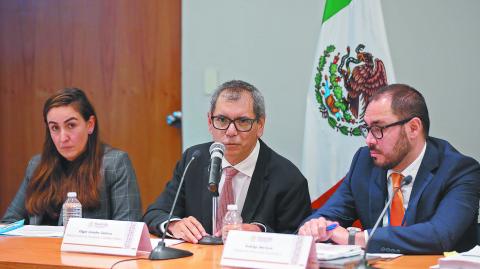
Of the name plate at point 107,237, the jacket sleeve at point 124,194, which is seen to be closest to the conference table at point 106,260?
the name plate at point 107,237

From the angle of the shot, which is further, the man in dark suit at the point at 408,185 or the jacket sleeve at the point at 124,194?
the jacket sleeve at the point at 124,194

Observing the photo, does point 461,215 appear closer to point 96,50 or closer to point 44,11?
point 96,50

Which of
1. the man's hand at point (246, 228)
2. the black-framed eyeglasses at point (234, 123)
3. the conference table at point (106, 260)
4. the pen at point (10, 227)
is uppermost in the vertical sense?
the black-framed eyeglasses at point (234, 123)

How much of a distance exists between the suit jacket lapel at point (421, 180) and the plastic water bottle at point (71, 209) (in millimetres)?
1509

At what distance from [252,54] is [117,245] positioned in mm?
2198

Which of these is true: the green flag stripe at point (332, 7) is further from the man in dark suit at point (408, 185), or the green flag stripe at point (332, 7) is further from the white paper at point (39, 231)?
the white paper at point (39, 231)

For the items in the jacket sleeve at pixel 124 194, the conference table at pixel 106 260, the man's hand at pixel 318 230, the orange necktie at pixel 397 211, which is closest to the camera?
the conference table at pixel 106 260

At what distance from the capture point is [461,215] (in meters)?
2.60

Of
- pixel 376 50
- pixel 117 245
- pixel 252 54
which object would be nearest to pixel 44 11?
pixel 252 54

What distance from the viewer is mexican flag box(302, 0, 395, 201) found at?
377 centimetres

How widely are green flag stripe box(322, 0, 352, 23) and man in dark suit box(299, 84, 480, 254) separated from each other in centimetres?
114

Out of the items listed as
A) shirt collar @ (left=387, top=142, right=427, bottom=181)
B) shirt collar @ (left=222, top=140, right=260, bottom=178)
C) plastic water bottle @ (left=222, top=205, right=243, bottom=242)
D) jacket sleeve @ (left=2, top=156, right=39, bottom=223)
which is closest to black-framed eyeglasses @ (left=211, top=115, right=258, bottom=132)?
shirt collar @ (left=222, top=140, right=260, bottom=178)

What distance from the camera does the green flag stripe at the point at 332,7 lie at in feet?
12.7

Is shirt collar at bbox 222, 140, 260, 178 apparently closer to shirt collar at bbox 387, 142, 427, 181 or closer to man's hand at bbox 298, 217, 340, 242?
man's hand at bbox 298, 217, 340, 242
